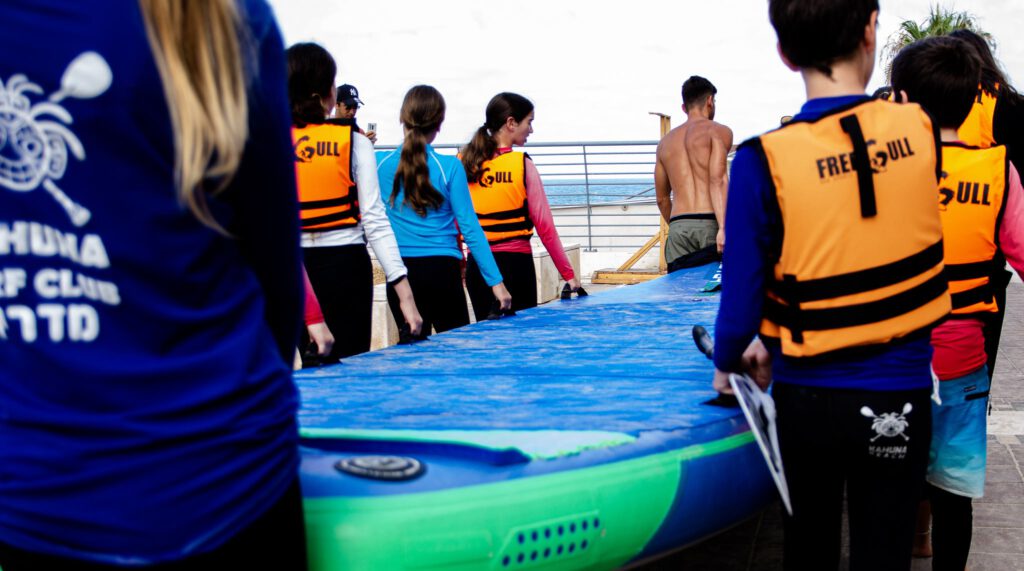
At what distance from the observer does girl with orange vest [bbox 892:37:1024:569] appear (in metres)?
2.68

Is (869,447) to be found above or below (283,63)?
below

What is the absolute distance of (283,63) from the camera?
1.27 meters

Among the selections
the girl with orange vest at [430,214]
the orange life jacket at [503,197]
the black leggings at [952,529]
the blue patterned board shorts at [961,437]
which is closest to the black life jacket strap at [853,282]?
the blue patterned board shorts at [961,437]

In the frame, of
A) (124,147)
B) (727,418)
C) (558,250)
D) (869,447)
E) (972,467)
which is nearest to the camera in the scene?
(124,147)

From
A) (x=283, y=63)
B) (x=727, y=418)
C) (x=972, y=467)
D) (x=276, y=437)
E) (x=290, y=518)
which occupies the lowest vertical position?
(x=972, y=467)

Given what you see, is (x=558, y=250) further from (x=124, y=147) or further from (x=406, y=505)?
(x=124, y=147)

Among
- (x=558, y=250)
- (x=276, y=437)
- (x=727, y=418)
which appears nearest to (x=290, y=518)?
(x=276, y=437)

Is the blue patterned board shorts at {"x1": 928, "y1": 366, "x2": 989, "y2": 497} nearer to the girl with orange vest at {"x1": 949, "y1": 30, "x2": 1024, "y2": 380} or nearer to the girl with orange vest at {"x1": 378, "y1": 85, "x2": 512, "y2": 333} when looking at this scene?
the girl with orange vest at {"x1": 949, "y1": 30, "x2": 1024, "y2": 380}

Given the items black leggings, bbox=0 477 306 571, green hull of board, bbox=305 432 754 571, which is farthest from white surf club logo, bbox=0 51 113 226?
green hull of board, bbox=305 432 754 571

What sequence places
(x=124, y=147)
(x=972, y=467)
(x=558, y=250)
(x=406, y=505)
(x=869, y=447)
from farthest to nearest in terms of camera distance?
1. (x=558, y=250)
2. (x=972, y=467)
3. (x=869, y=447)
4. (x=406, y=505)
5. (x=124, y=147)

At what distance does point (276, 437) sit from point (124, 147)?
16.5 inches

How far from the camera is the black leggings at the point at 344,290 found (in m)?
4.11

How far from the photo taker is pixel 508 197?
558 centimetres

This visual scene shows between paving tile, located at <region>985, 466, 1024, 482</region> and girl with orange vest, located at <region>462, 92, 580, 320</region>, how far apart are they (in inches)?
92.2
